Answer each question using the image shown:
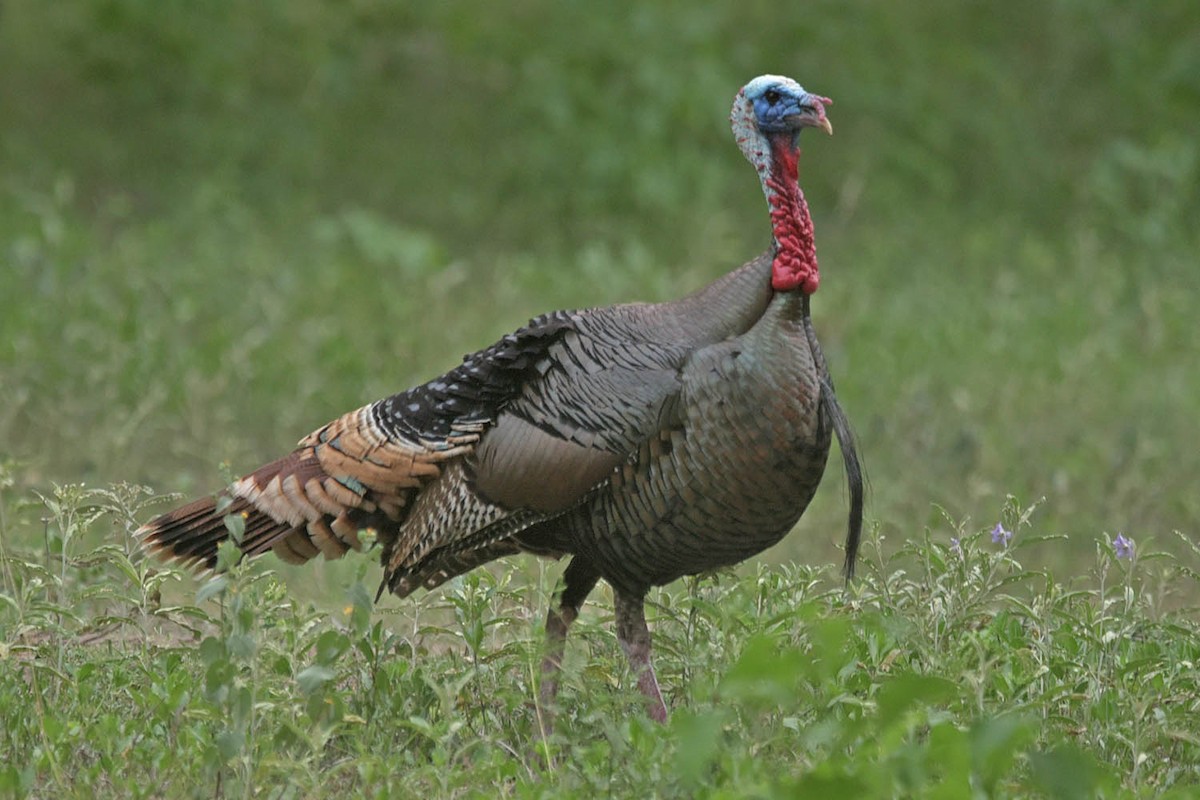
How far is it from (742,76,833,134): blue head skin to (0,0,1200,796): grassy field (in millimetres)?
965

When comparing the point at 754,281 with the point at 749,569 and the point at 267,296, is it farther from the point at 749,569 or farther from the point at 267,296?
the point at 267,296

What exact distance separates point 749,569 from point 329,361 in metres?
2.39

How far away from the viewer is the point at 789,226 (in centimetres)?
428

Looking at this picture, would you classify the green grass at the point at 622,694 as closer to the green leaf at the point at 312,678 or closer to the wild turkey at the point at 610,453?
the green leaf at the point at 312,678

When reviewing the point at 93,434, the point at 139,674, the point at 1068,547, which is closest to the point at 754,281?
the point at 139,674

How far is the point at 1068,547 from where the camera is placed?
21.0 ft

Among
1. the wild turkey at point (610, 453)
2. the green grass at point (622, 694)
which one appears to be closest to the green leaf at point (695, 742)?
the green grass at point (622, 694)

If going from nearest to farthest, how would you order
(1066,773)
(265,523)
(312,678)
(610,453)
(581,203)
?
(1066,773) → (312,678) → (610,453) → (265,523) → (581,203)

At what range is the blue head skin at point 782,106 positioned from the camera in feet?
14.3

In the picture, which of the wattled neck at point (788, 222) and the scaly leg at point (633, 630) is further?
the scaly leg at point (633, 630)

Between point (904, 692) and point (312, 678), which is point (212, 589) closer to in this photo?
point (312, 678)

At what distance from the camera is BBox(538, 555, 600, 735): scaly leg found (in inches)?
170

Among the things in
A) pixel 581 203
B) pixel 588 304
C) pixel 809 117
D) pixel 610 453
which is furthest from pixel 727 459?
pixel 581 203

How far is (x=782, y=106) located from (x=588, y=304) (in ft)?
13.7
